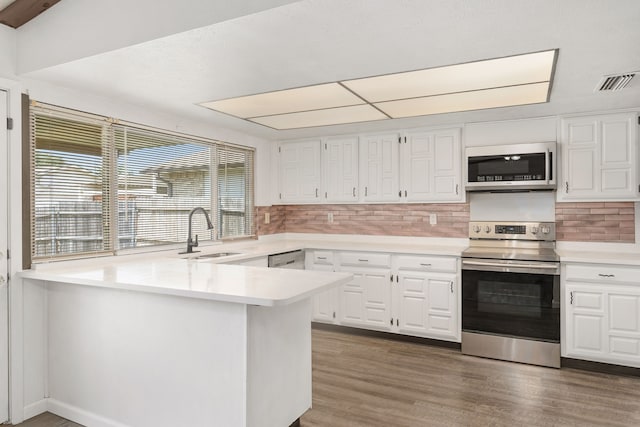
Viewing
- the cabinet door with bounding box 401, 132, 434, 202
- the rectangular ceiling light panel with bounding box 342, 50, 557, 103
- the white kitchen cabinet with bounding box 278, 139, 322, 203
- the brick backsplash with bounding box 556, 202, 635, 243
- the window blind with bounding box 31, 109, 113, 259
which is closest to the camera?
the rectangular ceiling light panel with bounding box 342, 50, 557, 103

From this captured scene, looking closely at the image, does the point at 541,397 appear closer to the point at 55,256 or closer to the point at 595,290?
the point at 595,290

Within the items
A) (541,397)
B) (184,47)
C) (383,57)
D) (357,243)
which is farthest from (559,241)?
(184,47)

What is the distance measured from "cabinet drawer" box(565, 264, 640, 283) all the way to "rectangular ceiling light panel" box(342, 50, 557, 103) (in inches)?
61.4

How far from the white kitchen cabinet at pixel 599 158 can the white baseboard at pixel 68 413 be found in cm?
389

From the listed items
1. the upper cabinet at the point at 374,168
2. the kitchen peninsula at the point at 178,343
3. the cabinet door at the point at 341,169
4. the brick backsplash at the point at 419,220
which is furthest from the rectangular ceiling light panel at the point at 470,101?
the kitchen peninsula at the point at 178,343

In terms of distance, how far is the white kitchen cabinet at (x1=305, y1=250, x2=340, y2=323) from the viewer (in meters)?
4.39

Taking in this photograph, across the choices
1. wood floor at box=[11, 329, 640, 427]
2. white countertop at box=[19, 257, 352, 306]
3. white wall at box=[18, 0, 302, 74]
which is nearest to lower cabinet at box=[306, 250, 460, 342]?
wood floor at box=[11, 329, 640, 427]

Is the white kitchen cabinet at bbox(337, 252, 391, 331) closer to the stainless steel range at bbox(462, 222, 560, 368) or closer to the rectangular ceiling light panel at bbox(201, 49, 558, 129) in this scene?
the stainless steel range at bbox(462, 222, 560, 368)

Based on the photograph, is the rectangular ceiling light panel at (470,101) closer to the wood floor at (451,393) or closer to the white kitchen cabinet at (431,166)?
the white kitchen cabinet at (431,166)

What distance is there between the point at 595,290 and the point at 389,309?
1.72m

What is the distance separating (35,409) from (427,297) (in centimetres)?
312

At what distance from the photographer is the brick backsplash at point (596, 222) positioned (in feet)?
12.2

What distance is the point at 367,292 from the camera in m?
4.23

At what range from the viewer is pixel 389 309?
412 centimetres
